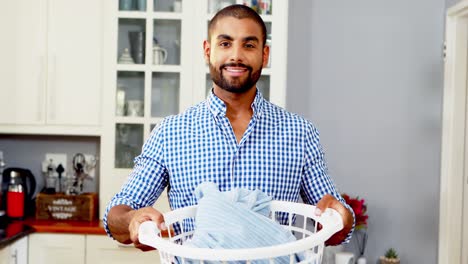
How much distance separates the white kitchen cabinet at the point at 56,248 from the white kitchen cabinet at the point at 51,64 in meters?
0.52

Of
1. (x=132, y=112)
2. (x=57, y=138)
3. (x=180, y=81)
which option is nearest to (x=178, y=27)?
(x=180, y=81)

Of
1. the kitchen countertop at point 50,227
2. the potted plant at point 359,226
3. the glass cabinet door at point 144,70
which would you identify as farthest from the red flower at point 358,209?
the kitchen countertop at point 50,227

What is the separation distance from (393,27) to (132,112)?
145 cm

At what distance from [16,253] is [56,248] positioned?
188 millimetres

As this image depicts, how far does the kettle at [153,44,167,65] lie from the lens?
10.5 ft

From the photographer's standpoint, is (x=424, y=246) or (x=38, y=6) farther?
(x=424, y=246)

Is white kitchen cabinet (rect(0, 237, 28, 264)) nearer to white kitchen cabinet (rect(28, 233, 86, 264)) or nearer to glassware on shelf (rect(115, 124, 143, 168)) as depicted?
white kitchen cabinet (rect(28, 233, 86, 264))

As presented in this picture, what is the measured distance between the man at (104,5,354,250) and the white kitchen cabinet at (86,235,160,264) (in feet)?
5.49

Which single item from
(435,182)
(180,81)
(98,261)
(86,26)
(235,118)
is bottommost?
(98,261)

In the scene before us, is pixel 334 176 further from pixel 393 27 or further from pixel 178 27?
pixel 178 27

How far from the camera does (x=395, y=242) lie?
353cm

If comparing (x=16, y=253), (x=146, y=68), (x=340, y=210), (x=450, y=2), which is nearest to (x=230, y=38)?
(x=340, y=210)

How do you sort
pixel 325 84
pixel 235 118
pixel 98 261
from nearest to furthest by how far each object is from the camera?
pixel 235 118, pixel 98 261, pixel 325 84

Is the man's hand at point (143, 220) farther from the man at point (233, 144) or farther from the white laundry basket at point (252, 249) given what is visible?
the man at point (233, 144)
